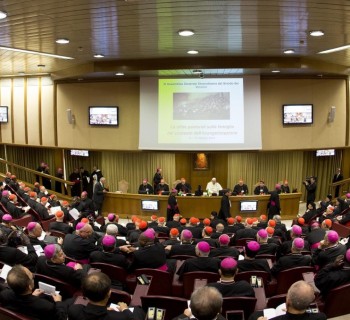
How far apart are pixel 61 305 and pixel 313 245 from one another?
4.93 meters

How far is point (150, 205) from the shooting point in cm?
1306

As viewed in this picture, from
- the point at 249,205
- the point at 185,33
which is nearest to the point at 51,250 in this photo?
the point at 185,33

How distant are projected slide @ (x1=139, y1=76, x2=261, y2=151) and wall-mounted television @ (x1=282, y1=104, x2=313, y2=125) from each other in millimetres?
1352

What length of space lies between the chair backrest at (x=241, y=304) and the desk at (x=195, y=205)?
28.5 ft

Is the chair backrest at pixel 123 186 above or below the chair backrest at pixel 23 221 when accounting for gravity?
above

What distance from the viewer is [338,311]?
4.87m

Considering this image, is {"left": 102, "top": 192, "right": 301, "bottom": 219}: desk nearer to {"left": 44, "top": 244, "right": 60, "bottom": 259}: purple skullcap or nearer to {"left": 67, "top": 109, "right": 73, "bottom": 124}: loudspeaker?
{"left": 67, "top": 109, "right": 73, "bottom": 124}: loudspeaker

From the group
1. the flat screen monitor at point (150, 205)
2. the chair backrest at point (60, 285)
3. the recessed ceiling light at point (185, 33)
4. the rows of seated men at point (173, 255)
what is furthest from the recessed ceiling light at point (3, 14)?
the flat screen monitor at point (150, 205)

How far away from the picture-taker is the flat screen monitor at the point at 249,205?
12906mm

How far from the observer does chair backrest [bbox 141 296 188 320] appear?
4.09 meters

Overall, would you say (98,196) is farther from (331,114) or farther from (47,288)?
(47,288)

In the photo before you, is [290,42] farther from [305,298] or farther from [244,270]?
[305,298]

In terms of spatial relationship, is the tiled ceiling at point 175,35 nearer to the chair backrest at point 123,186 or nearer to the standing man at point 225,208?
the standing man at point 225,208

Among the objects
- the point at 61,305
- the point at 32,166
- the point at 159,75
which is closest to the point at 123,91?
the point at 159,75
